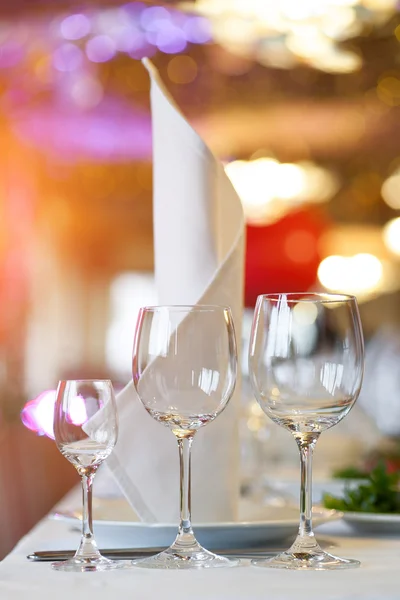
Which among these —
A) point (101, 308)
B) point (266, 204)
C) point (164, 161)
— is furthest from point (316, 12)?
point (164, 161)

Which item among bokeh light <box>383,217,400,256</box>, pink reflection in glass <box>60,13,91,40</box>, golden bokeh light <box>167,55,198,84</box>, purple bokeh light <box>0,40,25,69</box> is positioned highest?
pink reflection in glass <box>60,13,91,40</box>

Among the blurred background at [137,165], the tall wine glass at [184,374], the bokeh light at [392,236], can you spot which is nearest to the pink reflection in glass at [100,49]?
the blurred background at [137,165]

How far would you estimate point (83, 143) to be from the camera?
5773 mm

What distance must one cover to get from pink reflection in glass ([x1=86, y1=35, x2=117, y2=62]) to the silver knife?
512 centimetres

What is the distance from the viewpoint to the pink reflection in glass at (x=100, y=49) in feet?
18.3

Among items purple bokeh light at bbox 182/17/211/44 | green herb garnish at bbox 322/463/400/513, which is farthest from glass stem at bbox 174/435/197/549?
purple bokeh light at bbox 182/17/211/44

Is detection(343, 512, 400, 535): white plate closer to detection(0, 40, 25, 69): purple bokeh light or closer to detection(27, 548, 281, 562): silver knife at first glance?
detection(27, 548, 281, 562): silver knife

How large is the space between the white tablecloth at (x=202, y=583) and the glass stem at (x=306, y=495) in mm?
38

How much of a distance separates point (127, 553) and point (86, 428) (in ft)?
0.39

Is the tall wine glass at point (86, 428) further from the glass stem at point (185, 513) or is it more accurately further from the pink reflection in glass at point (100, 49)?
the pink reflection in glass at point (100, 49)

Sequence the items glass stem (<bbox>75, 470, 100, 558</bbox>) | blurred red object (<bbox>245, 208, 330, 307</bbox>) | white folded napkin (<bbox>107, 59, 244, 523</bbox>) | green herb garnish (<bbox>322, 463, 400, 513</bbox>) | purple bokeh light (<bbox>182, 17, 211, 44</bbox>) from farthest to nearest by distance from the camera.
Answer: blurred red object (<bbox>245, 208, 330, 307</bbox>) < purple bokeh light (<bbox>182, 17, 211, 44</bbox>) < green herb garnish (<bbox>322, 463, 400, 513</bbox>) < white folded napkin (<bbox>107, 59, 244, 523</bbox>) < glass stem (<bbox>75, 470, 100, 558</bbox>)

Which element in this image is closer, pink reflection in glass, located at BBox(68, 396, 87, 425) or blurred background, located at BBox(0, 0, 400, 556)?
pink reflection in glass, located at BBox(68, 396, 87, 425)

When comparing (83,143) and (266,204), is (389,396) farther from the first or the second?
(83,143)

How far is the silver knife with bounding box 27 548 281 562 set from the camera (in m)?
0.75
